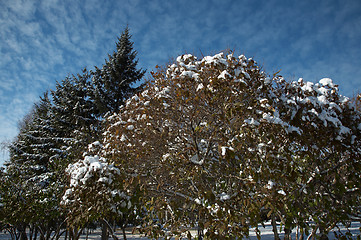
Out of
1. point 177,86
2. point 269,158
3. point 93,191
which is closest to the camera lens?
point 269,158

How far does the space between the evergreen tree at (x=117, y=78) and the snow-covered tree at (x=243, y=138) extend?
1023cm

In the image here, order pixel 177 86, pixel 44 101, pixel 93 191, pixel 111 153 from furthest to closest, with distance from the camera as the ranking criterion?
pixel 44 101, pixel 111 153, pixel 93 191, pixel 177 86

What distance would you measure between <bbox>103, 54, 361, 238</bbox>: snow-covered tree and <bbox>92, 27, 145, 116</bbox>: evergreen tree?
10.2m

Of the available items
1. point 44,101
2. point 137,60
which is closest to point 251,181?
point 137,60

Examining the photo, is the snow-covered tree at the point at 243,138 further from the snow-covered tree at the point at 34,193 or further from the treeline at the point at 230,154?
the snow-covered tree at the point at 34,193

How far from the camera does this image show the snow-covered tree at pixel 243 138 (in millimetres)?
3900

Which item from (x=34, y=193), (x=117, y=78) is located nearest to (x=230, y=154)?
(x=34, y=193)

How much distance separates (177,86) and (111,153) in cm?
279

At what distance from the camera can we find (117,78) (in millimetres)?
16141

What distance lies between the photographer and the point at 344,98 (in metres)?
4.66

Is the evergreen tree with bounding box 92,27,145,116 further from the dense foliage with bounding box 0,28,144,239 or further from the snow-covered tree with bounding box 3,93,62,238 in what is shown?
the snow-covered tree with bounding box 3,93,62,238

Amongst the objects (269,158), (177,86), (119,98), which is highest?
(119,98)

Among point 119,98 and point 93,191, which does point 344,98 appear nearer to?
point 93,191


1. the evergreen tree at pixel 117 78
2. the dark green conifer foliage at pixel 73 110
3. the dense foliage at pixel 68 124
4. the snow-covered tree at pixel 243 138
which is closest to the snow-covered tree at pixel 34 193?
the dense foliage at pixel 68 124
